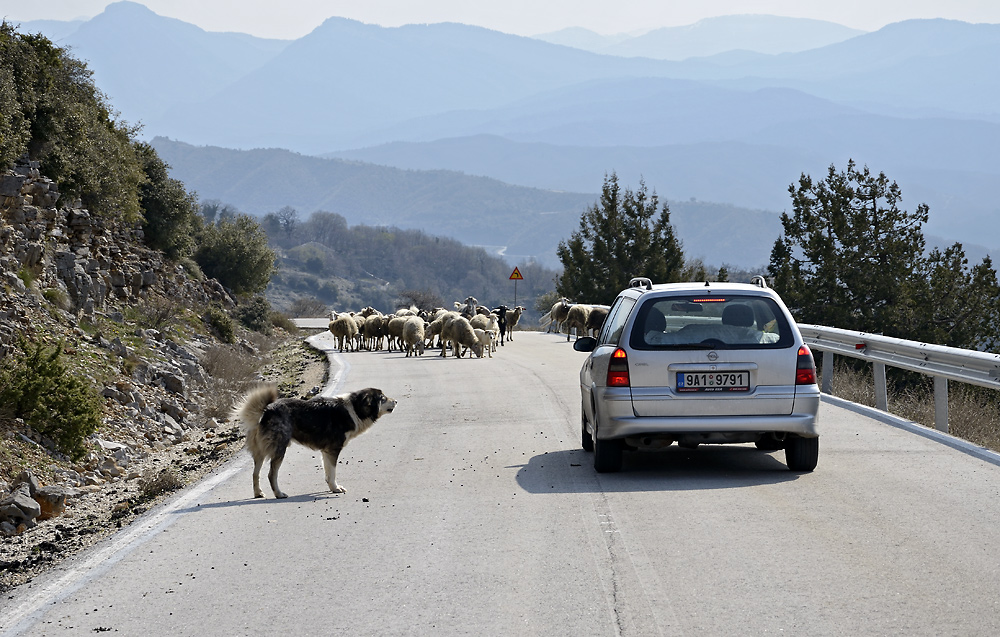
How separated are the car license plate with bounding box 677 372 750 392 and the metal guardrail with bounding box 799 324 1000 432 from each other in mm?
3828

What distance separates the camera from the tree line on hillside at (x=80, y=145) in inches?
778

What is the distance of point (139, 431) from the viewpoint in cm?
1395

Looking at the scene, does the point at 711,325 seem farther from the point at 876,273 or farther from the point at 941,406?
the point at 876,273

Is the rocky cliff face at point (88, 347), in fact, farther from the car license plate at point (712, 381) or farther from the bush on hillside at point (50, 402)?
the car license plate at point (712, 381)

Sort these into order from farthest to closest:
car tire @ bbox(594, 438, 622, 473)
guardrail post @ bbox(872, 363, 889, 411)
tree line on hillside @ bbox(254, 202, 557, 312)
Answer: tree line on hillside @ bbox(254, 202, 557, 312)
guardrail post @ bbox(872, 363, 889, 411)
car tire @ bbox(594, 438, 622, 473)

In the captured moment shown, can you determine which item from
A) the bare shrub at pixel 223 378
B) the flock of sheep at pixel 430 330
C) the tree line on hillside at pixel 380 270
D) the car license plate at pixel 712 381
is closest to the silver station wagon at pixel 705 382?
the car license plate at pixel 712 381

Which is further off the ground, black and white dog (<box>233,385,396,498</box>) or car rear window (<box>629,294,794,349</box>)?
car rear window (<box>629,294,794,349</box>)

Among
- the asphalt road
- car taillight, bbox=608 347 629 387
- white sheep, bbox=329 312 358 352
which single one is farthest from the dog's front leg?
white sheep, bbox=329 312 358 352

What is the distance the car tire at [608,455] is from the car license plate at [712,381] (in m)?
0.80

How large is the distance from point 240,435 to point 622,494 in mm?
6870

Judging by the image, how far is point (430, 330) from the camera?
32781 mm

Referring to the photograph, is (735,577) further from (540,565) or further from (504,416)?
(504,416)

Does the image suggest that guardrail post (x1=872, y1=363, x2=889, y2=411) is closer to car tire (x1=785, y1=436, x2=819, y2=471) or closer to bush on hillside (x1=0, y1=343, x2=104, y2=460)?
car tire (x1=785, y1=436, x2=819, y2=471)

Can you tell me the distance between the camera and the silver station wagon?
360 inches
